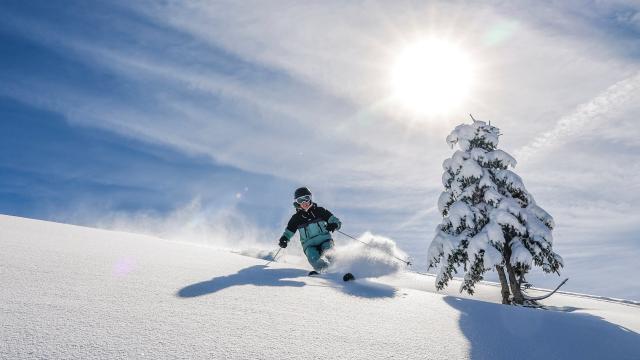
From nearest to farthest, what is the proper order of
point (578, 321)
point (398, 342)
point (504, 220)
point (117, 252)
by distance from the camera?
1. point (398, 342)
2. point (578, 321)
3. point (117, 252)
4. point (504, 220)

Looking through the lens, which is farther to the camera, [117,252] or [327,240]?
[327,240]

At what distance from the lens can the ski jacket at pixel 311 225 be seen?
1049 centimetres

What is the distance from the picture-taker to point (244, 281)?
16.2 feet

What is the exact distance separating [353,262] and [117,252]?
606 cm

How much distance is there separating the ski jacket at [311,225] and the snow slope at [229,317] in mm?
4542

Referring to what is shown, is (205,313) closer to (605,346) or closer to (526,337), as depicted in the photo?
(526,337)

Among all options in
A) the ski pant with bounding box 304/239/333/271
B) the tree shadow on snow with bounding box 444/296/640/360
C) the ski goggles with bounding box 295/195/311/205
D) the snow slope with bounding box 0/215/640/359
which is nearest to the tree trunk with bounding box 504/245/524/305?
the ski pant with bounding box 304/239/333/271

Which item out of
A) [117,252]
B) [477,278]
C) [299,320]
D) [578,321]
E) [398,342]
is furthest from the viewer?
[477,278]

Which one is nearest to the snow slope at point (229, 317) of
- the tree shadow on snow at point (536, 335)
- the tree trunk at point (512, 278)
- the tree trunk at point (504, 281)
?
the tree shadow on snow at point (536, 335)

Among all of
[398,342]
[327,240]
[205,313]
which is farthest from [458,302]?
[327,240]

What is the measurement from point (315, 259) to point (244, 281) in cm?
511

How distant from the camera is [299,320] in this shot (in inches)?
137

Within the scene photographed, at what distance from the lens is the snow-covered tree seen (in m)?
12.2

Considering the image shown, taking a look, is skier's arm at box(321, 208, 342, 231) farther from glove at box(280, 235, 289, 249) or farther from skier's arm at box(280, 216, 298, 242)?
glove at box(280, 235, 289, 249)
